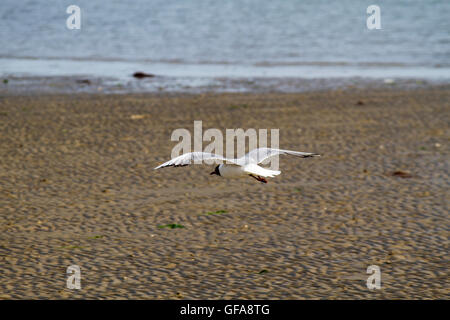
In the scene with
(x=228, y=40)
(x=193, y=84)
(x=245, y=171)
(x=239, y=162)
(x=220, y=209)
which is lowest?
(x=220, y=209)

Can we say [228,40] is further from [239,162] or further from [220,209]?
[239,162]

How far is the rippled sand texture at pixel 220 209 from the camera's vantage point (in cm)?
850

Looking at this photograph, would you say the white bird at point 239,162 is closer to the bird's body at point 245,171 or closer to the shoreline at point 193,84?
the bird's body at point 245,171

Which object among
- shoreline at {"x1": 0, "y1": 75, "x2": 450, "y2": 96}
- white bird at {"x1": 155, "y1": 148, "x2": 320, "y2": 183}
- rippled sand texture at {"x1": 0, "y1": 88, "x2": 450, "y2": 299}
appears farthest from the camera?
shoreline at {"x1": 0, "y1": 75, "x2": 450, "y2": 96}

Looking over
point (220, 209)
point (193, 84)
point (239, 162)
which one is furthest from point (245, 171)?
point (193, 84)

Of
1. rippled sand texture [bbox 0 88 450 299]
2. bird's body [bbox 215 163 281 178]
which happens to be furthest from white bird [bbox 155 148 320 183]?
rippled sand texture [bbox 0 88 450 299]

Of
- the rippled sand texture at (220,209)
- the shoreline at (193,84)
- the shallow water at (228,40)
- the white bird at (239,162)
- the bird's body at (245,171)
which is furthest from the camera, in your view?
the shallow water at (228,40)

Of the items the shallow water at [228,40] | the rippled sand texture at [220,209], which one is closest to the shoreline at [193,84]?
the shallow water at [228,40]

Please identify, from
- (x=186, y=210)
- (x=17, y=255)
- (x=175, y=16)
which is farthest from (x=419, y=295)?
(x=175, y=16)

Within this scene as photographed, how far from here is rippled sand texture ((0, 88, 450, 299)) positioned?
27.9ft

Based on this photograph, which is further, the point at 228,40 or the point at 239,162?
the point at 228,40

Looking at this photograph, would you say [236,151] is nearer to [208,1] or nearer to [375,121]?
[375,121]

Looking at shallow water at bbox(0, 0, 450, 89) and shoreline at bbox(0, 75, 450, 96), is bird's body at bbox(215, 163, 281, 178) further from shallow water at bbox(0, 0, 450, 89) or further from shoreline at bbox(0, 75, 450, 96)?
shallow water at bbox(0, 0, 450, 89)

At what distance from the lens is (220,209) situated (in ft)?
37.4
